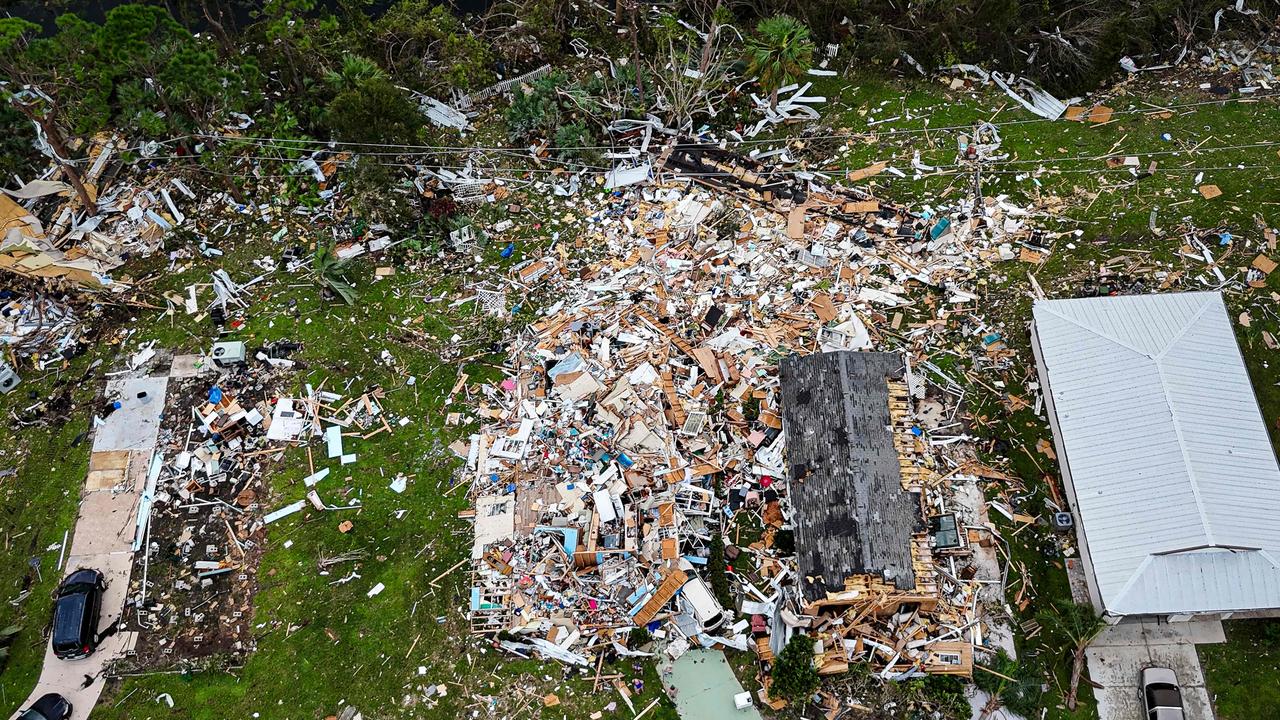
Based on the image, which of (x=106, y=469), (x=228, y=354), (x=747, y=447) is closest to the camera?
(x=747, y=447)

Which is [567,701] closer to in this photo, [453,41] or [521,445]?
[521,445]

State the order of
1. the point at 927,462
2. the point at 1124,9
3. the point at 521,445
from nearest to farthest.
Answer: the point at 927,462 < the point at 521,445 < the point at 1124,9

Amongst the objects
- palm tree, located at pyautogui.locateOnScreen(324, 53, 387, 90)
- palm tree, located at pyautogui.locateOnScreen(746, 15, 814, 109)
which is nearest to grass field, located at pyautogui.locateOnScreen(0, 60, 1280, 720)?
palm tree, located at pyautogui.locateOnScreen(746, 15, 814, 109)

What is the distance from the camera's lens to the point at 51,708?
15.6 metres

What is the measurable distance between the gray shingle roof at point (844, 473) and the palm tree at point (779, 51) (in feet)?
29.0

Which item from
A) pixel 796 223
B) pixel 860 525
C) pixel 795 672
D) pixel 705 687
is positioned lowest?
pixel 705 687

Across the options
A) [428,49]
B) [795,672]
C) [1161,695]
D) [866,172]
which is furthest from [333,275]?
[1161,695]

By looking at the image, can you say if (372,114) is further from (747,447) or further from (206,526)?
(747,447)

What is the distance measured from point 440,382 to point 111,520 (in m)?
7.89

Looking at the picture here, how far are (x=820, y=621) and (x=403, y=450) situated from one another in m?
9.99

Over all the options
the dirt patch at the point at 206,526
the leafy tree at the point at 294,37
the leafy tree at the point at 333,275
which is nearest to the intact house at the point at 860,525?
the dirt patch at the point at 206,526

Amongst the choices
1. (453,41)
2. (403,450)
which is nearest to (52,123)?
(453,41)

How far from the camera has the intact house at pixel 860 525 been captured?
14.9 m

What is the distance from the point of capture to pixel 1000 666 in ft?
48.3
